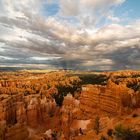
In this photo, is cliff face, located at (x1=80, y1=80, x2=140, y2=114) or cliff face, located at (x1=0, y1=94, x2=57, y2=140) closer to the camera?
cliff face, located at (x1=0, y1=94, x2=57, y2=140)

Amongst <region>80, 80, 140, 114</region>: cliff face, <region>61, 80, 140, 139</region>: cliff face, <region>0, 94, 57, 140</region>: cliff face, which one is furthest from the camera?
<region>80, 80, 140, 114</region>: cliff face

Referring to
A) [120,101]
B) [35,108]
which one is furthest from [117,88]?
[35,108]

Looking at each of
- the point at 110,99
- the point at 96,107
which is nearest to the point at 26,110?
the point at 96,107

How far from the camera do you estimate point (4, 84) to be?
6191 inches

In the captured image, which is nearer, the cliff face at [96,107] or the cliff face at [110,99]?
the cliff face at [96,107]

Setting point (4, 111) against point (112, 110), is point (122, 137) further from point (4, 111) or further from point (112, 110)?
point (4, 111)

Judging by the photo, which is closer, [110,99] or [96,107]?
[110,99]

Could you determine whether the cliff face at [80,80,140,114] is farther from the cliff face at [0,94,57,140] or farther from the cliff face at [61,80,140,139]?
the cliff face at [0,94,57,140]

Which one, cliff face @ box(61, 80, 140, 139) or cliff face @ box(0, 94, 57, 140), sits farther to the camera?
cliff face @ box(0, 94, 57, 140)

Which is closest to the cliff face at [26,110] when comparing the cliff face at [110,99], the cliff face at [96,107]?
the cliff face at [96,107]

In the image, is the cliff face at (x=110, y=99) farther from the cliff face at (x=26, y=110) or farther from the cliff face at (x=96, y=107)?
the cliff face at (x=26, y=110)

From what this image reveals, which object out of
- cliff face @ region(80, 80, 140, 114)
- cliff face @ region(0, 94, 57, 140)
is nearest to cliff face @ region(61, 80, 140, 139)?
cliff face @ region(80, 80, 140, 114)

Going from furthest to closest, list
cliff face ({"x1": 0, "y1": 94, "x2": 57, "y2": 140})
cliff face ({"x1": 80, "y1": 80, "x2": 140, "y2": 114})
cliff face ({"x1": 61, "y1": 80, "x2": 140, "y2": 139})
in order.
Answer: cliff face ({"x1": 80, "y1": 80, "x2": 140, "y2": 114}) < cliff face ({"x1": 0, "y1": 94, "x2": 57, "y2": 140}) < cliff face ({"x1": 61, "y1": 80, "x2": 140, "y2": 139})

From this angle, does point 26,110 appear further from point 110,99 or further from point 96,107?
point 110,99
